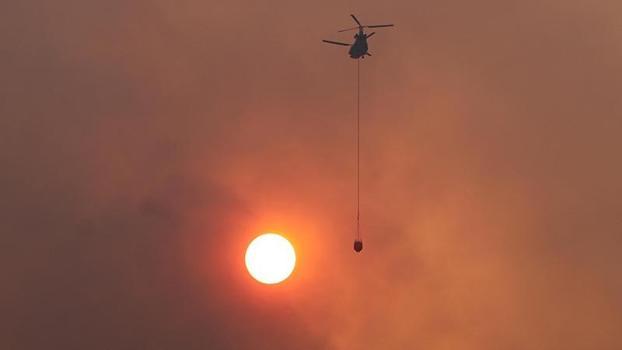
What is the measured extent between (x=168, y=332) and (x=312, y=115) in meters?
5.17

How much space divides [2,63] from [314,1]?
6079 mm

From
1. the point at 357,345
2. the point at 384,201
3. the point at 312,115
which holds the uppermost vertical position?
the point at 312,115

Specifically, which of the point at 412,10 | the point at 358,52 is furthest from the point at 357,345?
the point at 412,10

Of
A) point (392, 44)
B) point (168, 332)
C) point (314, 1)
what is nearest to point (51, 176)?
point (168, 332)

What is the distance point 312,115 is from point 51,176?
17.1 feet

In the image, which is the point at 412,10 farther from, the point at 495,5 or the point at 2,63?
the point at 2,63

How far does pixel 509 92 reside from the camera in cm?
1194

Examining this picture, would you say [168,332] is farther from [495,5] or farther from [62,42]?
[495,5]

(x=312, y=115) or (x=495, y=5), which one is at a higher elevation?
(x=495, y=5)

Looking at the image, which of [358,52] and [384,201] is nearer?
[358,52]

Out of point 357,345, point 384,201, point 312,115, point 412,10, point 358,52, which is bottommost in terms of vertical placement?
point 357,345

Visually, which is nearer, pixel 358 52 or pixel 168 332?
pixel 358 52

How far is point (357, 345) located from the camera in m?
12.1

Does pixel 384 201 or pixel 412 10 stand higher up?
pixel 412 10
